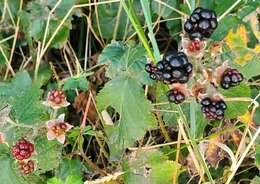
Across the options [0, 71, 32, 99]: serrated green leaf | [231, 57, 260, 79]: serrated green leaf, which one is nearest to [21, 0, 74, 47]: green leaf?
[0, 71, 32, 99]: serrated green leaf

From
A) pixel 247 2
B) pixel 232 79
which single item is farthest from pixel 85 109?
pixel 232 79

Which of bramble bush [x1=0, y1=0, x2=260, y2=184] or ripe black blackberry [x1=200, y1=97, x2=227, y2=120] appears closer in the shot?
ripe black blackberry [x1=200, y1=97, x2=227, y2=120]

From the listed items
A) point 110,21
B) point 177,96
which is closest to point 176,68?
point 177,96

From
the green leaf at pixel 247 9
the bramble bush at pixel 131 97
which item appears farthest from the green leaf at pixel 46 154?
the green leaf at pixel 247 9

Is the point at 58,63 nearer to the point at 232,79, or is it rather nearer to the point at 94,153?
the point at 94,153

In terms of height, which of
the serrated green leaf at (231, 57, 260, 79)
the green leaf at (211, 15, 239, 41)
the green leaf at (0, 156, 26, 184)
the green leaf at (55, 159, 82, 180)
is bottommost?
the green leaf at (55, 159, 82, 180)

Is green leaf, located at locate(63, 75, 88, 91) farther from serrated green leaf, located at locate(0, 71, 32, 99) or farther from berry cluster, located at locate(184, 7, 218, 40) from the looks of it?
berry cluster, located at locate(184, 7, 218, 40)

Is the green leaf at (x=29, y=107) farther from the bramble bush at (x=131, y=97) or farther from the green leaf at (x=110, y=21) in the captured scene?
the green leaf at (x=110, y=21)
